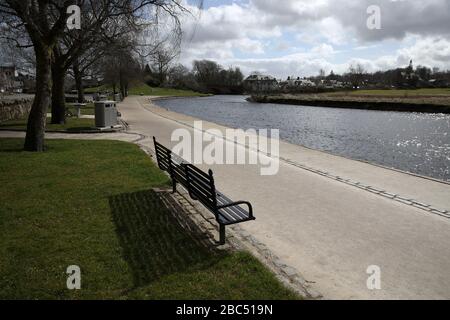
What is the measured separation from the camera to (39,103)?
40.4 ft

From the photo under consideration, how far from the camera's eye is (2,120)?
71.9 feet

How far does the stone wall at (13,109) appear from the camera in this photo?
22250 mm

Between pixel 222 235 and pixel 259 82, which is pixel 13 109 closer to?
pixel 222 235

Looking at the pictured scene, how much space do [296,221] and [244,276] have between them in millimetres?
2382

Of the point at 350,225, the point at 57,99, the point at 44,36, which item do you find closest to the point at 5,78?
the point at 57,99

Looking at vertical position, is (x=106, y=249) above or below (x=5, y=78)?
below

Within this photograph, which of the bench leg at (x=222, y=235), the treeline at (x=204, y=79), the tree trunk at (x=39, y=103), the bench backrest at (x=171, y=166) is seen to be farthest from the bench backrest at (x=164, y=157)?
the treeline at (x=204, y=79)

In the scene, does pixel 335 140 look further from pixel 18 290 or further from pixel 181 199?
pixel 18 290

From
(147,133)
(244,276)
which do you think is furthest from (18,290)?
(147,133)

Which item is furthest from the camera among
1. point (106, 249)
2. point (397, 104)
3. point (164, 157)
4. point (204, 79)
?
point (204, 79)

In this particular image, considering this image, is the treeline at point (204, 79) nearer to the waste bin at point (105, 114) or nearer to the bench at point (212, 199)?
the waste bin at point (105, 114)

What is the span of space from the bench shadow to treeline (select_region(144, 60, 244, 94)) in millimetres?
125173

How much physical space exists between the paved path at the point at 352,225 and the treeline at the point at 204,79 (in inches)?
4836

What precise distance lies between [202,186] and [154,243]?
1157 millimetres
